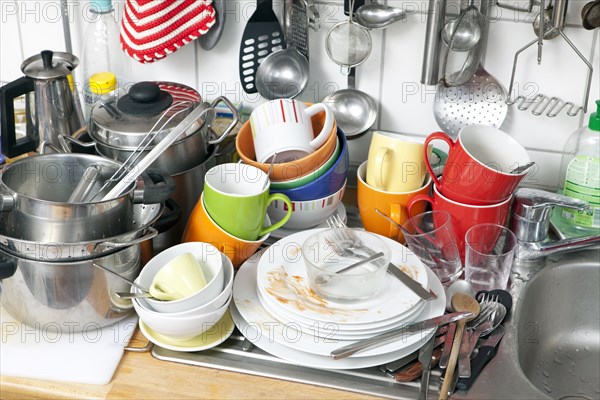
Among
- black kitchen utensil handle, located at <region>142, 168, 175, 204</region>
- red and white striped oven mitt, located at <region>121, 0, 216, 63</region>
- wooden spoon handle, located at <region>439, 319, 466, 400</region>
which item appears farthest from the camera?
red and white striped oven mitt, located at <region>121, 0, 216, 63</region>

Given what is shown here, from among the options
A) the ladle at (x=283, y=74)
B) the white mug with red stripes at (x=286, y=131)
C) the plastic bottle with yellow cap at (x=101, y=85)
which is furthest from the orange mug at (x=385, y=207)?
the plastic bottle with yellow cap at (x=101, y=85)

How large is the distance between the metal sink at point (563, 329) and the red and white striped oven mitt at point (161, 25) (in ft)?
2.16

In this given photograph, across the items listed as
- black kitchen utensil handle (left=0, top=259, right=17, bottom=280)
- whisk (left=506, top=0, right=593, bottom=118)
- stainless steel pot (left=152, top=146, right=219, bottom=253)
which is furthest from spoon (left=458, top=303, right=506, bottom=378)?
black kitchen utensil handle (left=0, top=259, right=17, bottom=280)

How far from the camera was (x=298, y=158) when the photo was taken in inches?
46.2

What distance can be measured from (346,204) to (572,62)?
17.0 inches

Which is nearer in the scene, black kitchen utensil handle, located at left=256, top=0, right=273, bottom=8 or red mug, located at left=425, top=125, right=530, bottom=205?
red mug, located at left=425, top=125, right=530, bottom=205

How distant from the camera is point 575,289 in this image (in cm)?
119

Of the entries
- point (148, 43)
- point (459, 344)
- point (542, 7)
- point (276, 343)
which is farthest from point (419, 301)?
point (148, 43)

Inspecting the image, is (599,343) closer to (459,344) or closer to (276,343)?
(459,344)

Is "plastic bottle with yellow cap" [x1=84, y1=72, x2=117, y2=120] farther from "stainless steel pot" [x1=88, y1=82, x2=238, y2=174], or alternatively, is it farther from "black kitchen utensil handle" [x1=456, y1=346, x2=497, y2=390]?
"black kitchen utensil handle" [x1=456, y1=346, x2=497, y2=390]

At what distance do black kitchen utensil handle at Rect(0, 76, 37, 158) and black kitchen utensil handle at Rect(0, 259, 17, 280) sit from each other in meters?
0.29

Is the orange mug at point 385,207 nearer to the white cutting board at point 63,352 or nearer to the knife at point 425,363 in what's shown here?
the knife at point 425,363

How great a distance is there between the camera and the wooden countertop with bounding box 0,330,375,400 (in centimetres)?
93

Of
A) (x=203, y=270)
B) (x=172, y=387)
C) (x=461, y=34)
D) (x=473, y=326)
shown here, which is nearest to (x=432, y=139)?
(x=461, y=34)
